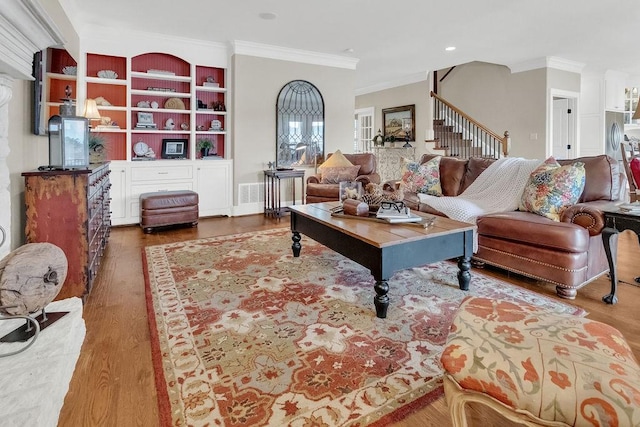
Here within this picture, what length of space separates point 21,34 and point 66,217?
43.0 inches

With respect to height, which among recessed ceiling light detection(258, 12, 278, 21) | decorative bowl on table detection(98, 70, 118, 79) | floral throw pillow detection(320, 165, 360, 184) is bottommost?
→ floral throw pillow detection(320, 165, 360, 184)

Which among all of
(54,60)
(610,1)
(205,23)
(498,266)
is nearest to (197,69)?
(205,23)

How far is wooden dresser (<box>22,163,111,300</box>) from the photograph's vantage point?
2.30m

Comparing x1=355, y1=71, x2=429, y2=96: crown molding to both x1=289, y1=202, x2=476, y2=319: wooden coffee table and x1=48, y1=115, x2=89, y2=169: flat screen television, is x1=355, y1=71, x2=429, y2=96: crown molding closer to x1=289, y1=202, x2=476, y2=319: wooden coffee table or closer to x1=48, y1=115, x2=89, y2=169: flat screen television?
x1=289, y1=202, x2=476, y2=319: wooden coffee table

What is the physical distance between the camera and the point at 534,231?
8.55 ft

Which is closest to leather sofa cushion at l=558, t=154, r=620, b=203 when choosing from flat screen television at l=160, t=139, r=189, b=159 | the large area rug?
the large area rug

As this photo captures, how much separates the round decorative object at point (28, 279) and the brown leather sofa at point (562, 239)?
295cm

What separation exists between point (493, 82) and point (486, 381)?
7.87 m

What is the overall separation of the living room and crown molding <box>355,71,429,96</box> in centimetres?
3

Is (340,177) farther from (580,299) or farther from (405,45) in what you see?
(580,299)

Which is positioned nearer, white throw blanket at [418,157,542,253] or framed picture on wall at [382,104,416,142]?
white throw blanket at [418,157,542,253]

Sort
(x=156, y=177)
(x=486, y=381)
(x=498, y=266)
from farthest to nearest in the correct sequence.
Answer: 1. (x=156, y=177)
2. (x=498, y=266)
3. (x=486, y=381)

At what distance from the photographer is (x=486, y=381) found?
3.27 feet

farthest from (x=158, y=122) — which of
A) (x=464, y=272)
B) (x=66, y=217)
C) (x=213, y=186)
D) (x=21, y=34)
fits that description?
(x=464, y=272)
